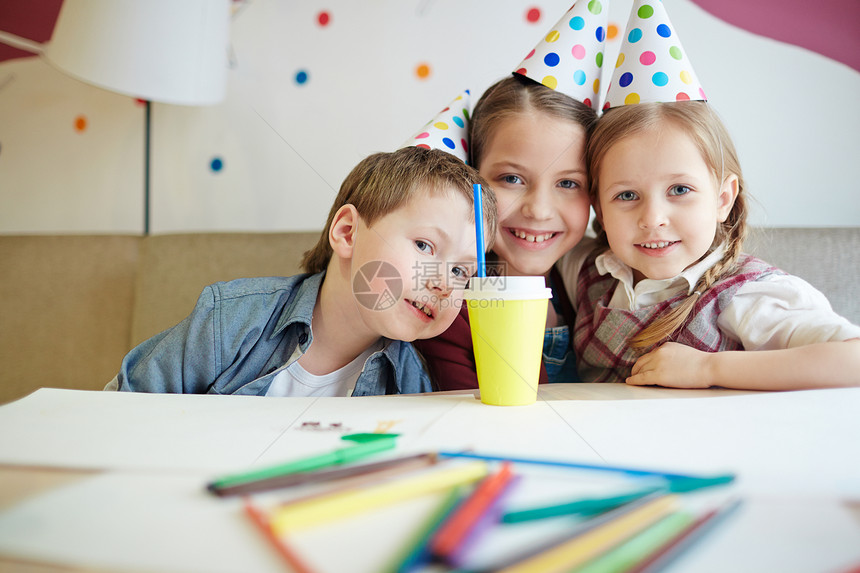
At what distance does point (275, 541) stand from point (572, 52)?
96cm

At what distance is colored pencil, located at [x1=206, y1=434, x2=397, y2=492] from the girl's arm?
459 millimetres

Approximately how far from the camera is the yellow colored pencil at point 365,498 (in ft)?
1.14

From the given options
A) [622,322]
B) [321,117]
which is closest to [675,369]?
[622,322]

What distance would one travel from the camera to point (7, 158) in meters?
1.77

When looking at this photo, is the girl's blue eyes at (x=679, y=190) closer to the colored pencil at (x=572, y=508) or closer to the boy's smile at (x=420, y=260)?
the boy's smile at (x=420, y=260)

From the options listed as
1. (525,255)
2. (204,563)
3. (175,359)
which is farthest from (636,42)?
(204,563)

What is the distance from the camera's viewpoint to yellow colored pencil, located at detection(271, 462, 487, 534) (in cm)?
35

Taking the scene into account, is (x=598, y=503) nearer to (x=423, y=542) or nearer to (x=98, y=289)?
(x=423, y=542)

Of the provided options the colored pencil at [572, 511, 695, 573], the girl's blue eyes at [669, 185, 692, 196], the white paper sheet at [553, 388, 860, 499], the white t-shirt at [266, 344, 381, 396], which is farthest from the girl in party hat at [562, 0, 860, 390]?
the colored pencil at [572, 511, 695, 573]

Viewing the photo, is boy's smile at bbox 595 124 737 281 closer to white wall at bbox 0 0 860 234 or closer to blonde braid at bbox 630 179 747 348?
blonde braid at bbox 630 179 747 348

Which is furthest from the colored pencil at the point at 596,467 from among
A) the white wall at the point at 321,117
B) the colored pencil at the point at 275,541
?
the white wall at the point at 321,117

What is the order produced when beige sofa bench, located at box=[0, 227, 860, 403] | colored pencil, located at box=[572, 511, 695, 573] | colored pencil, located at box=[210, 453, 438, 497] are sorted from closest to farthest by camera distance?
colored pencil, located at box=[572, 511, 695, 573], colored pencil, located at box=[210, 453, 438, 497], beige sofa bench, located at box=[0, 227, 860, 403]

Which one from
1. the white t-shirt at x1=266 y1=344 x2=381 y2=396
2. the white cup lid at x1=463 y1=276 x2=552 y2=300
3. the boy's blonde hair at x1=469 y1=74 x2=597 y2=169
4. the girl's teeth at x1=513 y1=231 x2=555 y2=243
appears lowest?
the white t-shirt at x1=266 y1=344 x2=381 y2=396

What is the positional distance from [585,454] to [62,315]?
1.36 m
